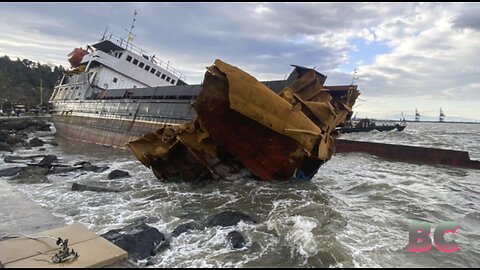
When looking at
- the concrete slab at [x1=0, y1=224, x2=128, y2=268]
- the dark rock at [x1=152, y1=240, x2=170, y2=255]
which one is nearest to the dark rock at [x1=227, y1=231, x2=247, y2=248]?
the dark rock at [x1=152, y1=240, x2=170, y2=255]

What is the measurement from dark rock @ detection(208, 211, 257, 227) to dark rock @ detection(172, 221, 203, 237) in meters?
0.27

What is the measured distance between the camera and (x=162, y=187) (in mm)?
9859

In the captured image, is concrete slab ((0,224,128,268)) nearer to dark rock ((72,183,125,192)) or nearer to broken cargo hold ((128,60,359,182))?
broken cargo hold ((128,60,359,182))

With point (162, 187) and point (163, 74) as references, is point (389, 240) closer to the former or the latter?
point (162, 187)

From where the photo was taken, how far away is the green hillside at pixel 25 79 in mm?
89012

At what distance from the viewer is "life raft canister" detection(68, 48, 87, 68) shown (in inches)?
1428

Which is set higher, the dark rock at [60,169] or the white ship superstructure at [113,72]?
the white ship superstructure at [113,72]

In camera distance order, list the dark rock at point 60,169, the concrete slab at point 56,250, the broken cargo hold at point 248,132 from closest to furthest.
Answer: the concrete slab at point 56,250 → the broken cargo hold at point 248,132 → the dark rock at point 60,169

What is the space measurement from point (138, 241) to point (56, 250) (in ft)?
5.79

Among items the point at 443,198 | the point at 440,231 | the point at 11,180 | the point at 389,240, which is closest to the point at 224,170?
the point at 389,240

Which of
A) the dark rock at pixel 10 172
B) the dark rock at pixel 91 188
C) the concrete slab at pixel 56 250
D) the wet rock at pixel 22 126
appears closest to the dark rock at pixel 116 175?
the dark rock at pixel 91 188

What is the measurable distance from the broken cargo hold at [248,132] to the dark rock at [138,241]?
2.96m

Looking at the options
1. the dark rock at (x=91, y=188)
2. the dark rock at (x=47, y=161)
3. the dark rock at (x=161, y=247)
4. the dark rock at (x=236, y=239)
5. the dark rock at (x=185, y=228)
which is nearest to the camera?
the dark rock at (x=161, y=247)

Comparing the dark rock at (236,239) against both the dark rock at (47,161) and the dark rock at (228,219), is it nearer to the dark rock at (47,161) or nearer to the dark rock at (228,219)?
the dark rock at (228,219)
